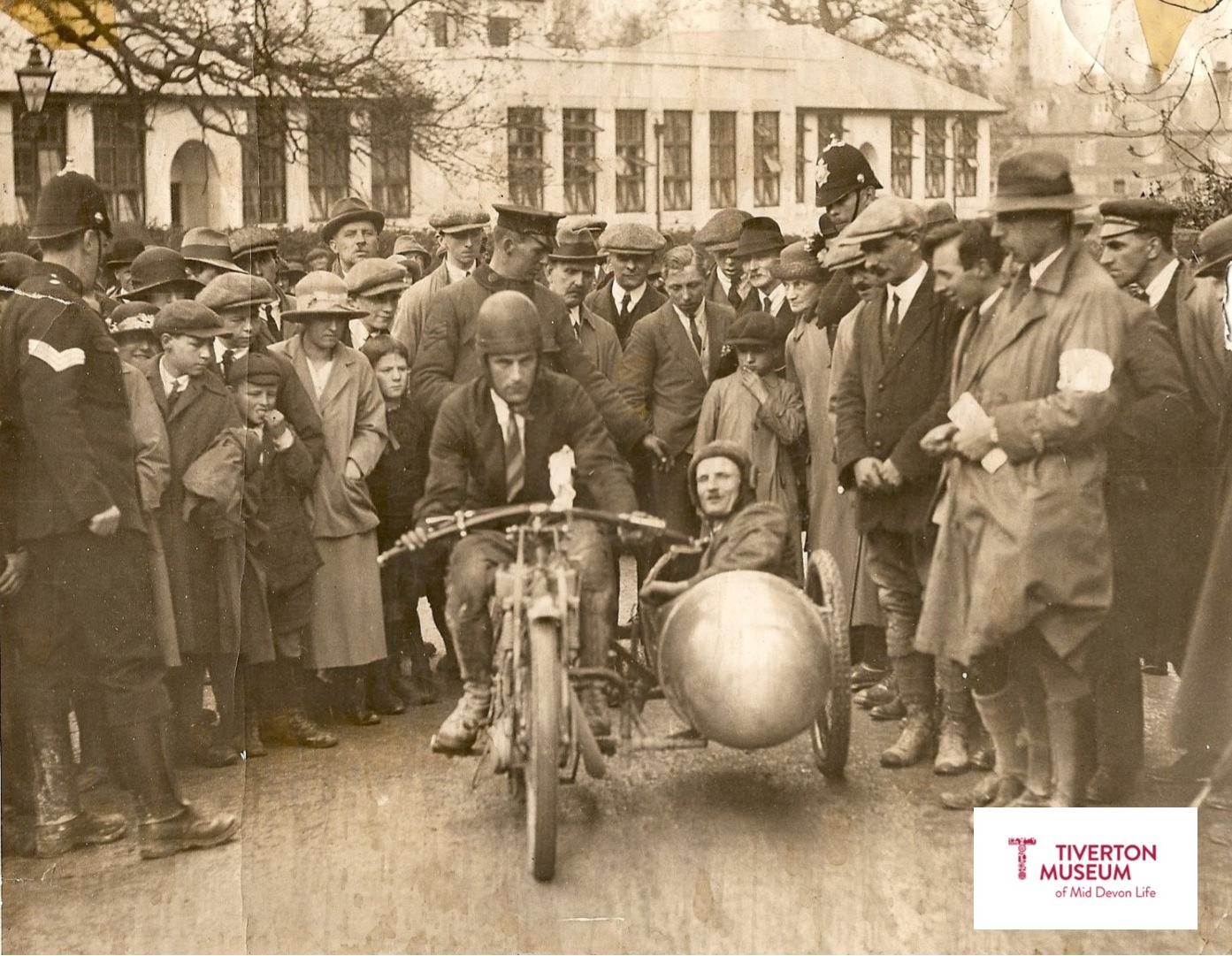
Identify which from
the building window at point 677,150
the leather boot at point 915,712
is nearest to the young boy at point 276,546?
the building window at point 677,150

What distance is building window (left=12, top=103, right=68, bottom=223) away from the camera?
5113 mm

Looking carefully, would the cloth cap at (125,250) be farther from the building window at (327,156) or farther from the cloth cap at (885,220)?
the cloth cap at (885,220)

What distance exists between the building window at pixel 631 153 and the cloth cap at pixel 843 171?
611 mm

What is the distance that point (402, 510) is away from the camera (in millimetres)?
5227

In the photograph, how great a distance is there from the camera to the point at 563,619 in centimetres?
450

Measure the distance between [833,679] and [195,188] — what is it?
273 centimetres

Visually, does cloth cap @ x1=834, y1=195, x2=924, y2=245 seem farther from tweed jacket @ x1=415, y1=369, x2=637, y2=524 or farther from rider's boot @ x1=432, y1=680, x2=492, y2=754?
rider's boot @ x1=432, y1=680, x2=492, y2=754

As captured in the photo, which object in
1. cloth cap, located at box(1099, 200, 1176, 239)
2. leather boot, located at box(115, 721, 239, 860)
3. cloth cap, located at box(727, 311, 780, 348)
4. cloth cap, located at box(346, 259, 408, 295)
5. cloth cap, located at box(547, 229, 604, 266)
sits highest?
cloth cap, located at box(1099, 200, 1176, 239)

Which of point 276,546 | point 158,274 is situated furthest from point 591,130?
point 276,546

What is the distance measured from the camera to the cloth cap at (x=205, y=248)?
17.5ft

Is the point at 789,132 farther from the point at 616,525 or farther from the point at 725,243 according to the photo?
the point at 616,525

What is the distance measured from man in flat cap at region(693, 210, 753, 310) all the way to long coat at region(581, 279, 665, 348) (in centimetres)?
21

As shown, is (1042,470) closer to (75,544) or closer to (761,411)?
(761,411)

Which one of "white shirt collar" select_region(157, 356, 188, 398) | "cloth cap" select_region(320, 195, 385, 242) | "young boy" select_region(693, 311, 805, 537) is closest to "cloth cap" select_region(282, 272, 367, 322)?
"cloth cap" select_region(320, 195, 385, 242)
